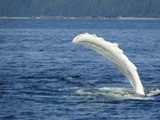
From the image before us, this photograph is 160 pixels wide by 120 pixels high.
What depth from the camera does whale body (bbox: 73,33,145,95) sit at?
5941 centimetres

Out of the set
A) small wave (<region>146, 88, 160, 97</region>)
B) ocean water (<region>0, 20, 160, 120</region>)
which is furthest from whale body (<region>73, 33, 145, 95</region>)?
ocean water (<region>0, 20, 160, 120</region>)

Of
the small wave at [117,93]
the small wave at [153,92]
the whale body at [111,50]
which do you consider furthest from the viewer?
the small wave at [153,92]

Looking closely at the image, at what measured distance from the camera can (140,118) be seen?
53.3 m

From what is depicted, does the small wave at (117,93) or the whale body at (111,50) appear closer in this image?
the whale body at (111,50)

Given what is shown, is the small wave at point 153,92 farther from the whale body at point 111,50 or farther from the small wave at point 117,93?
the whale body at point 111,50

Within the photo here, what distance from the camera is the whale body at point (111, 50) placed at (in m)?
59.4

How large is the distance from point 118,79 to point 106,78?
3.82 feet

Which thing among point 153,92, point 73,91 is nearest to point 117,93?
point 153,92

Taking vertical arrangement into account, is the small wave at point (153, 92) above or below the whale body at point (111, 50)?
below

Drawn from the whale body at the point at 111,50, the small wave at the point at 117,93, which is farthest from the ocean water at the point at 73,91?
the whale body at the point at 111,50

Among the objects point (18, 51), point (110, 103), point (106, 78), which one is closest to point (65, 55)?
point (18, 51)

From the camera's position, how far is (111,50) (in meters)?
60.1

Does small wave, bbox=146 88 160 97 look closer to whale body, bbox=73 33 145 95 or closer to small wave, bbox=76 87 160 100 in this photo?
small wave, bbox=76 87 160 100

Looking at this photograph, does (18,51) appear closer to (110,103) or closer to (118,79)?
(118,79)
